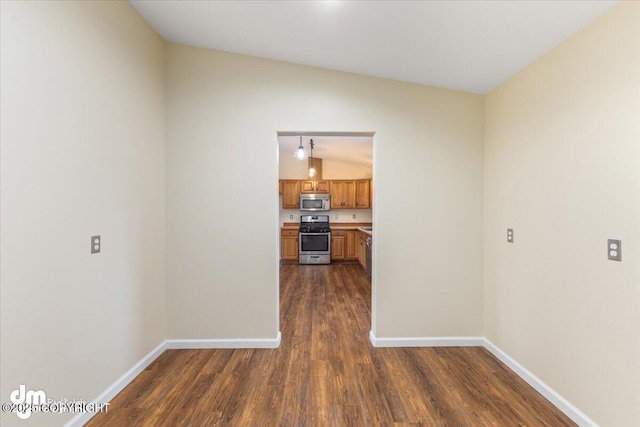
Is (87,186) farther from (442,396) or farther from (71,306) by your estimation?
(442,396)

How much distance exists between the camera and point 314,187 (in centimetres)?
730

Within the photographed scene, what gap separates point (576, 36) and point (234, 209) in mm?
2780

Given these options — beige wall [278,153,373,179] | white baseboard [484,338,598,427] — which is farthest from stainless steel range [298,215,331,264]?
white baseboard [484,338,598,427]

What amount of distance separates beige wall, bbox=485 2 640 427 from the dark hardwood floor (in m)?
0.35

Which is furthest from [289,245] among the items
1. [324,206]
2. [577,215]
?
[577,215]

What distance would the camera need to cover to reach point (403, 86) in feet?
8.91

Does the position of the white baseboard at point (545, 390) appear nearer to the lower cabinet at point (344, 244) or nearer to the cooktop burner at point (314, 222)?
the lower cabinet at point (344, 244)

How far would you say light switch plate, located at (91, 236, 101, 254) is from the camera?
5.86ft

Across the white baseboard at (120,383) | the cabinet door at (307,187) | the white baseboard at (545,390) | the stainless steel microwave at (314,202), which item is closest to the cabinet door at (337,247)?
the stainless steel microwave at (314,202)

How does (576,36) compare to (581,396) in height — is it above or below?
above

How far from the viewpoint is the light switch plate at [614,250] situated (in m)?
1.53

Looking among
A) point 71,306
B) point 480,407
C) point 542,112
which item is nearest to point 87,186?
point 71,306
